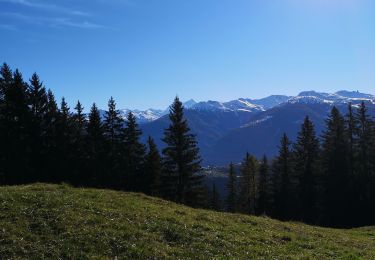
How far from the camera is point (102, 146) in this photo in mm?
70812

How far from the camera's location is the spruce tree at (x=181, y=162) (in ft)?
204

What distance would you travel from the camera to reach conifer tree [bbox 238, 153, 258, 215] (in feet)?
292

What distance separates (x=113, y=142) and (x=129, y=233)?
54.1 metres

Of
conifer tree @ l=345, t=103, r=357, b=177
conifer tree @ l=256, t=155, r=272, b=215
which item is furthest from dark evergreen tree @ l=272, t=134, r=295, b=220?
conifer tree @ l=345, t=103, r=357, b=177

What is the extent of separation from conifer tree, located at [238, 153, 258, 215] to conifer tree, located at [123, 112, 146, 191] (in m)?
24.9

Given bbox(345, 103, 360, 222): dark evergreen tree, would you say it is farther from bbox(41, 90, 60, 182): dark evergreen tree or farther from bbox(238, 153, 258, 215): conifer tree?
bbox(41, 90, 60, 182): dark evergreen tree

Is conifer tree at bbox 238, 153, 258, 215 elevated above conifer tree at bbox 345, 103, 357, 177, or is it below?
below

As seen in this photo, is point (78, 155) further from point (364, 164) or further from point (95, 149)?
point (364, 164)

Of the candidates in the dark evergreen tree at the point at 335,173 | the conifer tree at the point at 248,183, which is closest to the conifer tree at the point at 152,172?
the conifer tree at the point at 248,183

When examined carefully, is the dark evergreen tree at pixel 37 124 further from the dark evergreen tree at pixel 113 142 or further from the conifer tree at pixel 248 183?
the conifer tree at pixel 248 183

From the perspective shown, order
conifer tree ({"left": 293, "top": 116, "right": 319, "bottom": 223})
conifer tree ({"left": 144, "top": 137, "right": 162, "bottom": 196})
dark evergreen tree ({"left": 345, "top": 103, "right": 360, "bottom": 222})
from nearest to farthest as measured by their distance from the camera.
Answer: dark evergreen tree ({"left": 345, "top": 103, "right": 360, "bottom": 222})
conifer tree ({"left": 144, "top": 137, "right": 162, "bottom": 196})
conifer tree ({"left": 293, "top": 116, "right": 319, "bottom": 223})

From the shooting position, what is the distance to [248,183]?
295 ft

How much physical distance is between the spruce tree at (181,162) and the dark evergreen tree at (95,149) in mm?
11422

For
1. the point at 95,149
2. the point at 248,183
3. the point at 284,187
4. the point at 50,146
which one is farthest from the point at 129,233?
the point at 248,183
